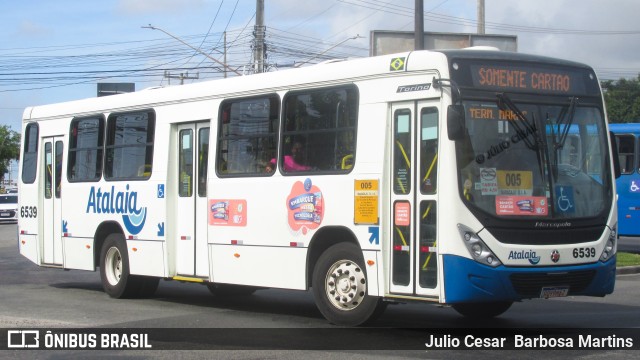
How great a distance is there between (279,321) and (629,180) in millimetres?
15203

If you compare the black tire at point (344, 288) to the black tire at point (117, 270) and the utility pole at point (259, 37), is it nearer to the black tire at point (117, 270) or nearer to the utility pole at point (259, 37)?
the black tire at point (117, 270)

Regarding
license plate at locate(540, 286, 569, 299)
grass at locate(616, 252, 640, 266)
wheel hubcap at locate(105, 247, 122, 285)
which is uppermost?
license plate at locate(540, 286, 569, 299)

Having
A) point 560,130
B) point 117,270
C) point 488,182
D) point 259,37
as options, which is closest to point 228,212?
point 117,270

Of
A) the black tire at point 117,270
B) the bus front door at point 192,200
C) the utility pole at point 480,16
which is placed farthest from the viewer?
the utility pole at point 480,16

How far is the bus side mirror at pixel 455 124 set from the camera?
1023 cm

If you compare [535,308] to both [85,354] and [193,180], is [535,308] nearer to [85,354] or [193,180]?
[193,180]

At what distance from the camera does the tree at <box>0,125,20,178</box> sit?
3305 inches

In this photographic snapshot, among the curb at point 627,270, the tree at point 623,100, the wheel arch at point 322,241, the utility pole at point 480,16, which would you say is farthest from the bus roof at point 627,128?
the tree at point 623,100

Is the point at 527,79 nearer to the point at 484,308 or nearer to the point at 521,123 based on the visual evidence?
the point at 521,123

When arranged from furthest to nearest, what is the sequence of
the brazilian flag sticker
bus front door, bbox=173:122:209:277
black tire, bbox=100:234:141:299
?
black tire, bbox=100:234:141:299 → bus front door, bbox=173:122:209:277 → the brazilian flag sticker

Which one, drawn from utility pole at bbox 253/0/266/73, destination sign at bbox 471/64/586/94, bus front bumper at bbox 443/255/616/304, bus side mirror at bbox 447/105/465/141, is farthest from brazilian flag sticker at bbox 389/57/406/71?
utility pole at bbox 253/0/266/73

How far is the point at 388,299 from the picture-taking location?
11023mm

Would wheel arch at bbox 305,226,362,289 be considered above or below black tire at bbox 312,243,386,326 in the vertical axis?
above

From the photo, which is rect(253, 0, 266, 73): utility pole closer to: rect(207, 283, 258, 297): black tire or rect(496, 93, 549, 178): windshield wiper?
rect(207, 283, 258, 297): black tire
